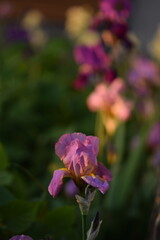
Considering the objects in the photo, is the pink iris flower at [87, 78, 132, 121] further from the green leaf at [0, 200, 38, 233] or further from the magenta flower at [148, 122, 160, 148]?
the green leaf at [0, 200, 38, 233]

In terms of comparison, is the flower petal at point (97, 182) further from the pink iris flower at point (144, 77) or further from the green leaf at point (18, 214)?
the pink iris flower at point (144, 77)

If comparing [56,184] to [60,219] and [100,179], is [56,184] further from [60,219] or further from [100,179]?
[60,219]

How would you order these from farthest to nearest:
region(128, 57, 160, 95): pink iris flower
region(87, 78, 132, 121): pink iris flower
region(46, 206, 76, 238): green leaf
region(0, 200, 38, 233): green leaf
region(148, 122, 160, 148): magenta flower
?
1. region(128, 57, 160, 95): pink iris flower
2. region(148, 122, 160, 148): magenta flower
3. region(87, 78, 132, 121): pink iris flower
4. region(46, 206, 76, 238): green leaf
5. region(0, 200, 38, 233): green leaf

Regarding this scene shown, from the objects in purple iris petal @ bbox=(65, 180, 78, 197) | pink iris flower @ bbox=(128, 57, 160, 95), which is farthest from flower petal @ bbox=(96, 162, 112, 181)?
pink iris flower @ bbox=(128, 57, 160, 95)

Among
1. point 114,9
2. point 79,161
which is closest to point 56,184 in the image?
point 79,161

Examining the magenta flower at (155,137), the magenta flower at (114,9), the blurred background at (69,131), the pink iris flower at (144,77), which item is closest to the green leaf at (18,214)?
the blurred background at (69,131)

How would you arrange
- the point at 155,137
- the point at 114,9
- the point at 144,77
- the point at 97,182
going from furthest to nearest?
the point at 144,77 < the point at 155,137 < the point at 114,9 < the point at 97,182

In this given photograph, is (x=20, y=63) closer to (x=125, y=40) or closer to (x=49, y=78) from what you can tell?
(x=49, y=78)
